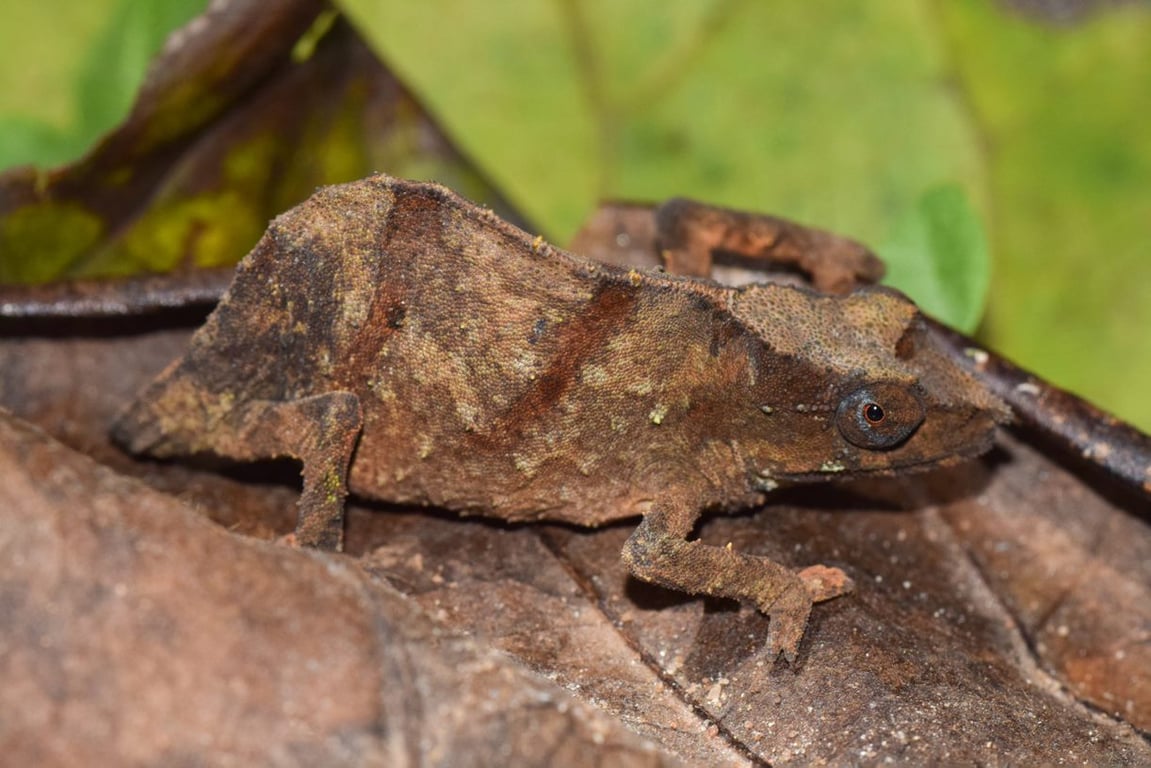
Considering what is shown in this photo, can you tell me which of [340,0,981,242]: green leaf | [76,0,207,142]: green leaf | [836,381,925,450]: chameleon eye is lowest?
[836,381,925,450]: chameleon eye

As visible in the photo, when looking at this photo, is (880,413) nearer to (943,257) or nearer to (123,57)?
(943,257)

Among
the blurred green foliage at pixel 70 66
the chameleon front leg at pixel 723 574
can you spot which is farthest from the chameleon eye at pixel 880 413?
the blurred green foliage at pixel 70 66

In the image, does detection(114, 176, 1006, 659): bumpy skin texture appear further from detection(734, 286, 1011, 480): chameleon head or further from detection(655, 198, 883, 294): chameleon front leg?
detection(655, 198, 883, 294): chameleon front leg

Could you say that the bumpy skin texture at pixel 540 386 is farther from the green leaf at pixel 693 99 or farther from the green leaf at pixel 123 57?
the green leaf at pixel 693 99

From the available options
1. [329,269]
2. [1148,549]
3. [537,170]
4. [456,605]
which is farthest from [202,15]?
[1148,549]

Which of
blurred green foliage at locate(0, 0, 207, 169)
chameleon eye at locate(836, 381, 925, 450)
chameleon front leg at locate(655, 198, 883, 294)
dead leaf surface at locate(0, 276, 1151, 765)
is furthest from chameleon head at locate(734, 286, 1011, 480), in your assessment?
blurred green foliage at locate(0, 0, 207, 169)

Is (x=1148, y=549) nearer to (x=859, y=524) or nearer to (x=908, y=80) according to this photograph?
(x=859, y=524)
